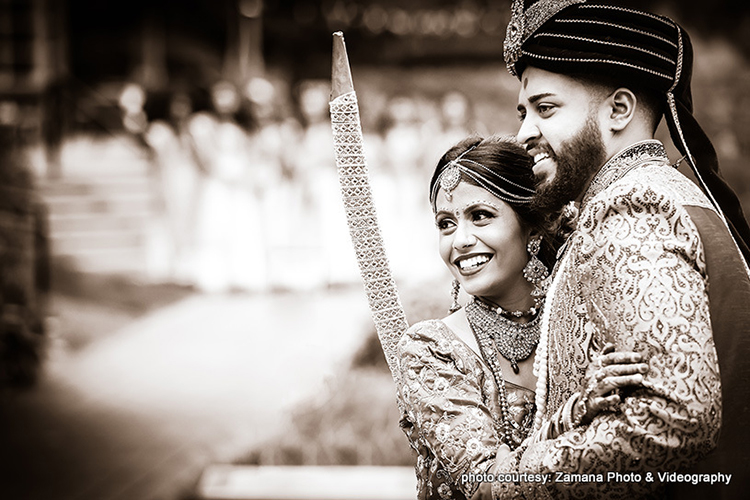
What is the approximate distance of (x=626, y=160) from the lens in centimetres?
206

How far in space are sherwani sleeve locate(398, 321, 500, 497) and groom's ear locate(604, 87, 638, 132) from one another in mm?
652

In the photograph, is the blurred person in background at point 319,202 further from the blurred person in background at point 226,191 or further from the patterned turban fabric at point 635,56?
the patterned turban fabric at point 635,56

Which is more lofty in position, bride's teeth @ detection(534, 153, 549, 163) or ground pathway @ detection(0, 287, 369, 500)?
bride's teeth @ detection(534, 153, 549, 163)

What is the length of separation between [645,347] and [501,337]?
67 cm

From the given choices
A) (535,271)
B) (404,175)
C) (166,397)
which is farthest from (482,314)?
(404,175)

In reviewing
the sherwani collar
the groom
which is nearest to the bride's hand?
the groom

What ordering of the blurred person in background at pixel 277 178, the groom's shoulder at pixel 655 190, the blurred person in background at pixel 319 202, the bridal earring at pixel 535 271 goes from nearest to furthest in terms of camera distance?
the groom's shoulder at pixel 655 190 < the bridal earring at pixel 535 271 < the blurred person in background at pixel 319 202 < the blurred person in background at pixel 277 178

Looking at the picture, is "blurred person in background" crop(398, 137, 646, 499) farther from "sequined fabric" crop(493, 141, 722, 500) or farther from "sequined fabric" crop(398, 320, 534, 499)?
"sequined fabric" crop(493, 141, 722, 500)

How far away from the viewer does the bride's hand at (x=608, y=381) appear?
5.63 feet

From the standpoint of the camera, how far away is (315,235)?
13289mm

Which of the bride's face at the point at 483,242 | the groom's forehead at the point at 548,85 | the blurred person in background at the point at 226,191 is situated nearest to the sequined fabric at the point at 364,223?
the bride's face at the point at 483,242

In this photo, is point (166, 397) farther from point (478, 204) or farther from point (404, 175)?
point (478, 204)

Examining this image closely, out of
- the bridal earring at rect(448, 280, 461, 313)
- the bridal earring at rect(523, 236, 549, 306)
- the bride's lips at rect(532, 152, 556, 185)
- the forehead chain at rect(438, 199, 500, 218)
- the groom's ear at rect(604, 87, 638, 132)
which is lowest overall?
the bridal earring at rect(448, 280, 461, 313)

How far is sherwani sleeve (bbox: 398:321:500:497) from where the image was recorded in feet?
6.64
